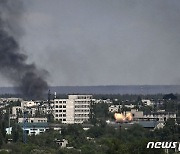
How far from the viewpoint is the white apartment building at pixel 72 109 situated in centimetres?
6806

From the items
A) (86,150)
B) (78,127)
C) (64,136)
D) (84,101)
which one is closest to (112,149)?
(86,150)

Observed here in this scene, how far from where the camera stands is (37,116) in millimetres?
68375

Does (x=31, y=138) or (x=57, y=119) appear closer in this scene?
(x=31, y=138)

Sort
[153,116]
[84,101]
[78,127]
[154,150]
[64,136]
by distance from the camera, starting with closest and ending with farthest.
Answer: [154,150], [64,136], [78,127], [153,116], [84,101]

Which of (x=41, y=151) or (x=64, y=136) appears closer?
(x=41, y=151)

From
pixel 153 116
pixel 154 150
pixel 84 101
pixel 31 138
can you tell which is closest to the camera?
pixel 154 150

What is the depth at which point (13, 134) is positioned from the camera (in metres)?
44.4

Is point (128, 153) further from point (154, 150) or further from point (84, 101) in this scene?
point (84, 101)

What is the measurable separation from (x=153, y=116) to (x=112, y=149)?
36.6 m

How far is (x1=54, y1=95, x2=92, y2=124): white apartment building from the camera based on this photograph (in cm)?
6806

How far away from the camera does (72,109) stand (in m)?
69.4

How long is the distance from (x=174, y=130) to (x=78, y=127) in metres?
6.77

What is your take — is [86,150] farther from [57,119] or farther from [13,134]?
[57,119]

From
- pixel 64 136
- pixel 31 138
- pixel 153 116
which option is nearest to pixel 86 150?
pixel 31 138
